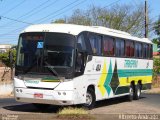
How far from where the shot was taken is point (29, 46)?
16.8 m

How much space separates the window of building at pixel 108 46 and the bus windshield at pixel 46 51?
3.05 metres

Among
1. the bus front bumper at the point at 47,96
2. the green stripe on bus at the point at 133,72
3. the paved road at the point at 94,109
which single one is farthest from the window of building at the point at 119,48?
the bus front bumper at the point at 47,96

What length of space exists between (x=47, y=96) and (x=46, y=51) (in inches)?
63.1

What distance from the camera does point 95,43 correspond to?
1833cm

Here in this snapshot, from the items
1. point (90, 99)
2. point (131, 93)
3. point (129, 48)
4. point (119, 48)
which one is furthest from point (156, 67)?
point (90, 99)

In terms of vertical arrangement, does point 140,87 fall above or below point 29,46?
below

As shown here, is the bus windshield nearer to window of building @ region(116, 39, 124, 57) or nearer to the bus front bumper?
the bus front bumper

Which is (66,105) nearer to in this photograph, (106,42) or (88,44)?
(88,44)

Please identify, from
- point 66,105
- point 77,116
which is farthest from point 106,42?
point 77,116

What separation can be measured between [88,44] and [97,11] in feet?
151

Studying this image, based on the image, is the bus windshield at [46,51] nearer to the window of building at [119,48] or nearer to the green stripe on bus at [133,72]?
the window of building at [119,48]

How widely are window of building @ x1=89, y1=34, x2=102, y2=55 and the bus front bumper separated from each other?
2.73m

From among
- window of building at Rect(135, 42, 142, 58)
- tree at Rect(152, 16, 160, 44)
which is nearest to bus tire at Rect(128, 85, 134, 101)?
window of building at Rect(135, 42, 142, 58)

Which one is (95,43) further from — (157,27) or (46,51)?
(157,27)
